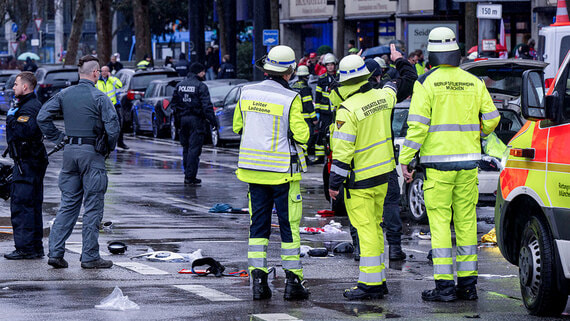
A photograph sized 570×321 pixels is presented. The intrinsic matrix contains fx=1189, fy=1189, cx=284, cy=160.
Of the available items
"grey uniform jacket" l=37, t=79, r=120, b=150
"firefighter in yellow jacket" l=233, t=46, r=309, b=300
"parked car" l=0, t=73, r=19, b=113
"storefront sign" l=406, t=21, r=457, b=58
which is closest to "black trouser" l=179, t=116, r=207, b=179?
"grey uniform jacket" l=37, t=79, r=120, b=150

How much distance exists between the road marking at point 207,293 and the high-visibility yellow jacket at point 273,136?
91cm

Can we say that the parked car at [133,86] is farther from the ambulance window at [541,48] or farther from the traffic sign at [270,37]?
the ambulance window at [541,48]

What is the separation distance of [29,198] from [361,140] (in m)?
3.76

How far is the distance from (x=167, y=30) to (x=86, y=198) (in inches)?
2446

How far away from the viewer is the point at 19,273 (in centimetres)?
1024

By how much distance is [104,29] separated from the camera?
171 ft

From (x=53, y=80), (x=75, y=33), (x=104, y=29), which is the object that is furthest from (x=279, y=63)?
(x=75, y=33)

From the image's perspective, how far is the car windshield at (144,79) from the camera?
33.0m

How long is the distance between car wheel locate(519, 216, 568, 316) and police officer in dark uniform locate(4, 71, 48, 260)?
4.90 metres

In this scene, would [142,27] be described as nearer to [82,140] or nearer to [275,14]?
[275,14]

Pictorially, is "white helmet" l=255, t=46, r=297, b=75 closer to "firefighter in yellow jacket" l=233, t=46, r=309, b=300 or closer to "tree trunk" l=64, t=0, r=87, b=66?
"firefighter in yellow jacket" l=233, t=46, r=309, b=300

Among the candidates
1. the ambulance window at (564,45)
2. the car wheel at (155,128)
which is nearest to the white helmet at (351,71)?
the ambulance window at (564,45)

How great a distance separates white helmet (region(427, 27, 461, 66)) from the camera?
908cm

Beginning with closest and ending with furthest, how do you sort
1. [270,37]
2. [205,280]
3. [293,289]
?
[293,289]
[205,280]
[270,37]
